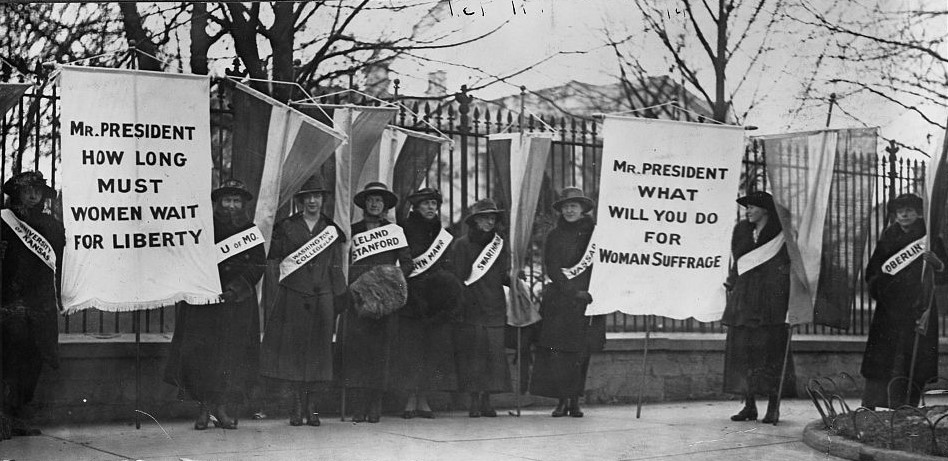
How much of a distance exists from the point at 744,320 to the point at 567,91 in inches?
112

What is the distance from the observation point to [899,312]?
922 cm

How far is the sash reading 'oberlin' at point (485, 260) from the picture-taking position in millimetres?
9156

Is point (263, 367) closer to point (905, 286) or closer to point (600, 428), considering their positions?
point (600, 428)

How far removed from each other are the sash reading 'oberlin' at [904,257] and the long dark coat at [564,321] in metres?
2.65

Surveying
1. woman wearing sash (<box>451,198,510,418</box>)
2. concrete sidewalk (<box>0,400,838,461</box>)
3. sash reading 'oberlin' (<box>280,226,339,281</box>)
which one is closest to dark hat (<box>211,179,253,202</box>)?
sash reading 'oberlin' (<box>280,226,339,281</box>)

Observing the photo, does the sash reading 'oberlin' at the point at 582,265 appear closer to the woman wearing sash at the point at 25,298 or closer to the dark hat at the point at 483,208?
the dark hat at the point at 483,208

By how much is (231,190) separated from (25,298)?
65.1 inches

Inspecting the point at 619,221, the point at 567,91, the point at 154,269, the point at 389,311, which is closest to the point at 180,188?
the point at 154,269

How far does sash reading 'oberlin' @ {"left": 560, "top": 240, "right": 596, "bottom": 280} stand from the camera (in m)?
9.33

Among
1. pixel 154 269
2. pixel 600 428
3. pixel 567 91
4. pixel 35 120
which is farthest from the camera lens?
pixel 567 91

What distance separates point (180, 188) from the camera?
7422mm

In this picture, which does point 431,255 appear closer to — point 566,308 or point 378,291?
point 378,291

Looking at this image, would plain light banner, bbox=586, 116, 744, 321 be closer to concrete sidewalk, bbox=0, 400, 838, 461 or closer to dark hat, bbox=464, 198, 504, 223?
dark hat, bbox=464, 198, 504, 223

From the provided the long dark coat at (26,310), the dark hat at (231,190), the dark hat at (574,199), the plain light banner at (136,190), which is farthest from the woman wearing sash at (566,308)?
the long dark coat at (26,310)
